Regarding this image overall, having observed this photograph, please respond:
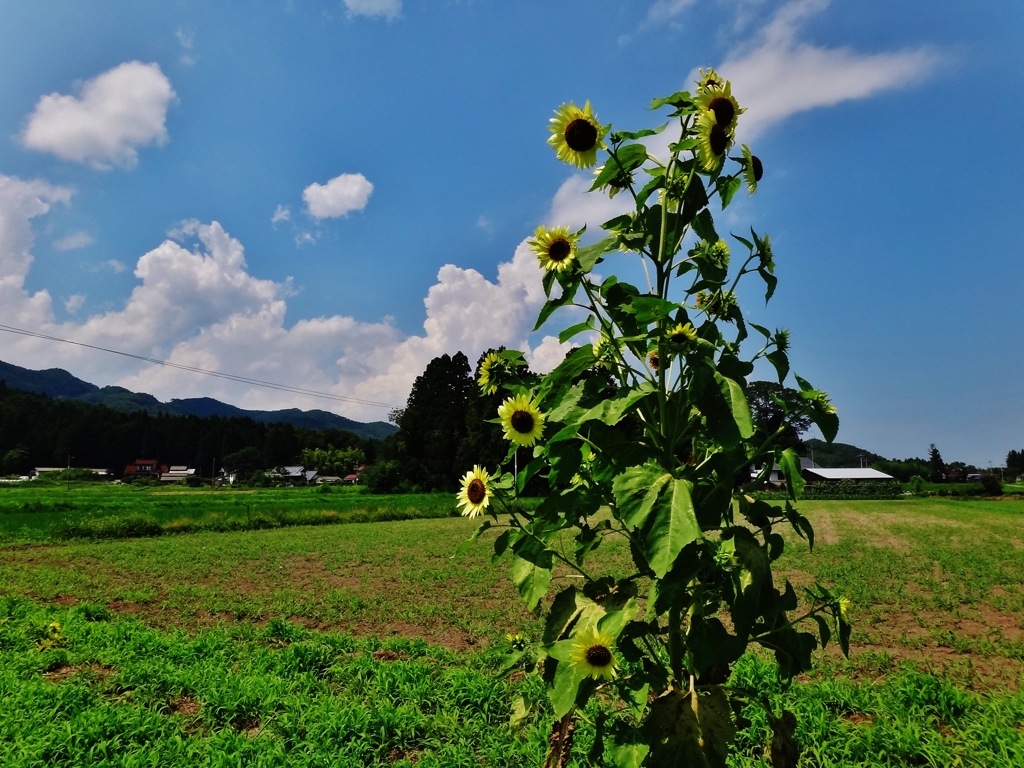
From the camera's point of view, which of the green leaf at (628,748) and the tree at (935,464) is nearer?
the green leaf at (628,748)

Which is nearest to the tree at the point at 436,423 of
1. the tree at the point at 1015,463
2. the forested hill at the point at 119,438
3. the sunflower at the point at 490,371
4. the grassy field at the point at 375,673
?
the grassy field at the point at 375,673

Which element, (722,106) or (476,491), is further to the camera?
(476,491)

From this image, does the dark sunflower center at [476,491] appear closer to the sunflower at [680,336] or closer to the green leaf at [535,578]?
the green leaf at [535,578]

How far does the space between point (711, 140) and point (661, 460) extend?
83cm

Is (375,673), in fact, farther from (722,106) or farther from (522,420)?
(722,106)

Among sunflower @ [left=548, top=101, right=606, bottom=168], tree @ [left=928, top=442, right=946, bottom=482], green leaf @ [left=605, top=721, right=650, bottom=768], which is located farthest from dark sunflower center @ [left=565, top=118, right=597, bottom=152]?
tree @ [left=928, top=442, right=946, bottom=482]

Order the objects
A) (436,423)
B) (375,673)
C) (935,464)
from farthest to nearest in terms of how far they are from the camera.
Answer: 1. (935,464)
2. (436,423)
3. (375,673)

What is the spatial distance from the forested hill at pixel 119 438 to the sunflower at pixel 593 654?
300 ft

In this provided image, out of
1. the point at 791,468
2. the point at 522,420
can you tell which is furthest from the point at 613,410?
the point at 791,468

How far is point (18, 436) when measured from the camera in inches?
2992

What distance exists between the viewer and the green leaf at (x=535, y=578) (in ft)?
5.36

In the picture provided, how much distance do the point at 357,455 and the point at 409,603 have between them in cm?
8569

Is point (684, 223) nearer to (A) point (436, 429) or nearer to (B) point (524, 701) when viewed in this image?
(B) point (524, 701)

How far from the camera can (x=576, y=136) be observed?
1640 mm
